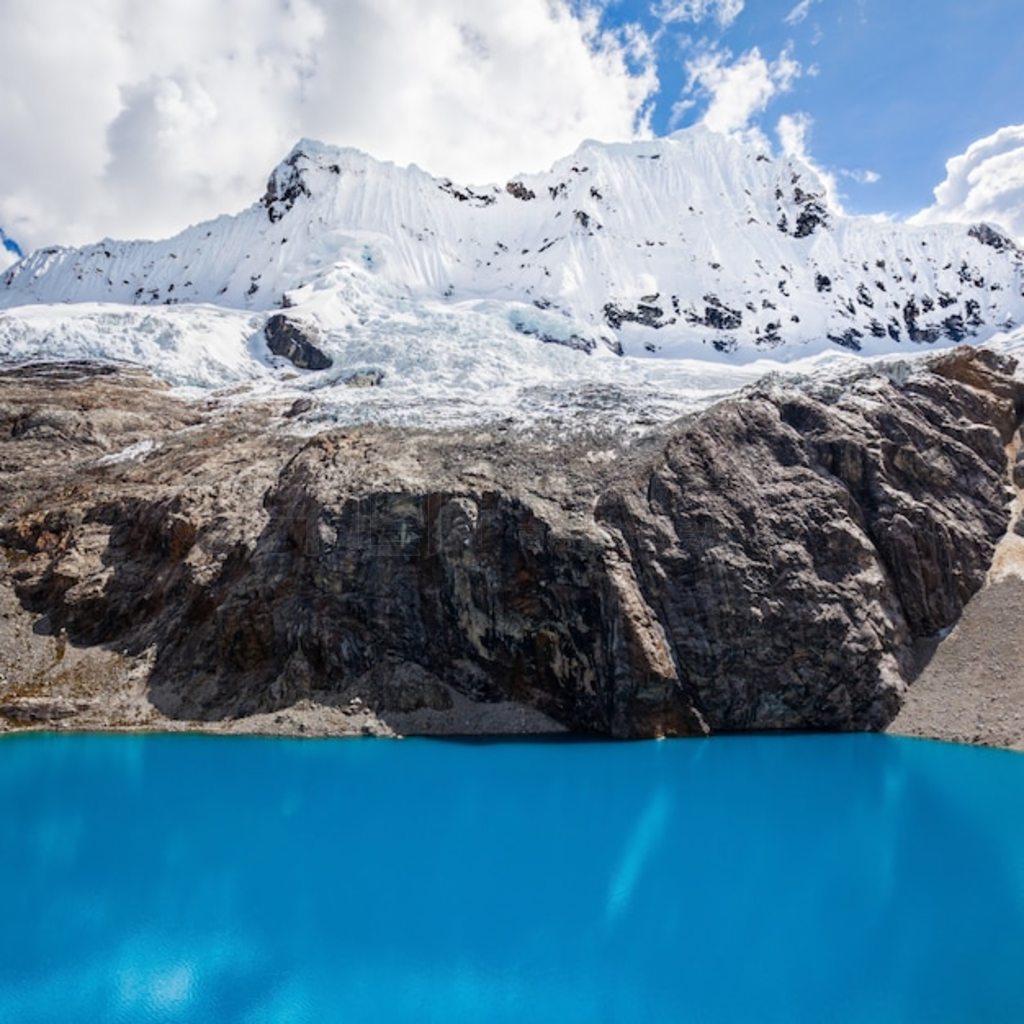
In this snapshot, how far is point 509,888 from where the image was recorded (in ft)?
58.1

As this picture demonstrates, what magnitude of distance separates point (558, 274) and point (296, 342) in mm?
43983

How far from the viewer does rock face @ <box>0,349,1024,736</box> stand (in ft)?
113

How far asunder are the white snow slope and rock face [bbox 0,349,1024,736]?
3505 centimetres

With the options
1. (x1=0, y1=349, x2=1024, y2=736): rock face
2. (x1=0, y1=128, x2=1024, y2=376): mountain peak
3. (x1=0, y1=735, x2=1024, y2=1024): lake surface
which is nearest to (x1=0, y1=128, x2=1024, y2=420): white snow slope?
(x1=0, y1=128, x2=1024, y2=376): mountain peak

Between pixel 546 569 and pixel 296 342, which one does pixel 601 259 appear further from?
pixel 546 569

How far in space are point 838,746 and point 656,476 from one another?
580 inches

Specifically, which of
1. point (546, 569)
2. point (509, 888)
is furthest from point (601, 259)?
point (509, 888)

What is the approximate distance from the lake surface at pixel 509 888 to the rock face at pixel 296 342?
5635 cm

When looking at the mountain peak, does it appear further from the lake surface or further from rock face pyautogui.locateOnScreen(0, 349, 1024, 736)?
the lake surface

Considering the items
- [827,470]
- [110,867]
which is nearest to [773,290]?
[827,470]

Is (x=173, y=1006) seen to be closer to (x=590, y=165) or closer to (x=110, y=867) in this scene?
(x=110, y=867)

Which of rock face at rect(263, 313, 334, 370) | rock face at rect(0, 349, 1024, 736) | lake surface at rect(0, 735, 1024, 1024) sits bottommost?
lake surface at rect(0, 735, 1024, 1024)

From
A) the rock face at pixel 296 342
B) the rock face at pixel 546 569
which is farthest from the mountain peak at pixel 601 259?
the rock face at pixel 546 569

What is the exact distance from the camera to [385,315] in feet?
300
